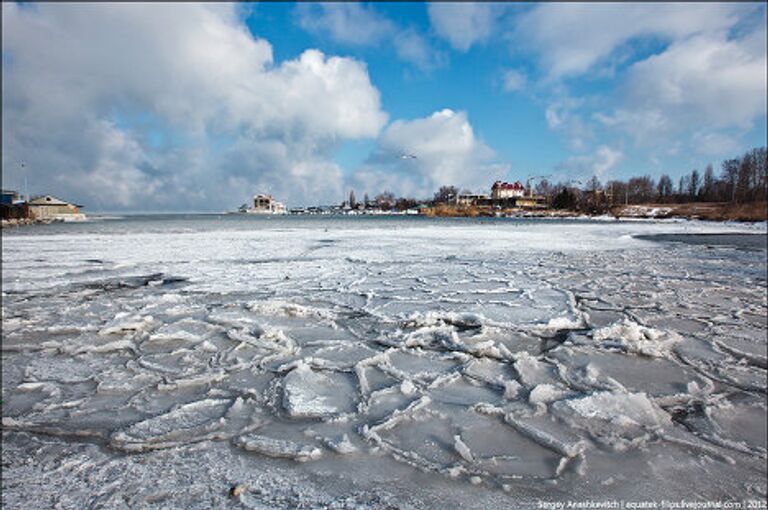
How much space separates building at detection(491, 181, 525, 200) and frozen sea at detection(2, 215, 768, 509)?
95.1 metres

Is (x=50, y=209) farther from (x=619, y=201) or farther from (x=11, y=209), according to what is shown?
(x=619, y=201)

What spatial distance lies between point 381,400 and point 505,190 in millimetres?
103481

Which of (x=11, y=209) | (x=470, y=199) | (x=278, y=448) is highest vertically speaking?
(x=470, y=199)

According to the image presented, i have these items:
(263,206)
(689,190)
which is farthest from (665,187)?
(263,206)

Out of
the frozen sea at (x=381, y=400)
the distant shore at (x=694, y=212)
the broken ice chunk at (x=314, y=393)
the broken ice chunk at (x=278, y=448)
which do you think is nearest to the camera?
the frozen sea at (x=381, y=400)

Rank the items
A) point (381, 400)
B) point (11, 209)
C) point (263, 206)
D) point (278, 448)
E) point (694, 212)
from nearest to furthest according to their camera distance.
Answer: point (278, 448), point (381, 400), point (11, 209), point (694, 212), point (263, 206)

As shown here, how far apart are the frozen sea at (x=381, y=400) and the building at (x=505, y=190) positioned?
3744 inches

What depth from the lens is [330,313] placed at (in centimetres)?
446

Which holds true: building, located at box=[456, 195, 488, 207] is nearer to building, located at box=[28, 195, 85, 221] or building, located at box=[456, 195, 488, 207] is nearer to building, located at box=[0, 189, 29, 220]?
building, located at box=[28, 195, 85, 221]

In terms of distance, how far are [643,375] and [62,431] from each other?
349 cm

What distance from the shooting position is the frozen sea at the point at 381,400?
1.67 meters

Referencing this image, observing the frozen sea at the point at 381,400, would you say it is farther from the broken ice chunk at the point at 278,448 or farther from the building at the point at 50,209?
the building at the point at 50,209

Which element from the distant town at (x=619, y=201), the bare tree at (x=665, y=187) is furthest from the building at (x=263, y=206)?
the bare tree at (x=665, y=187)

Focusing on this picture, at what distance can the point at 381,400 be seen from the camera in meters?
2.42
